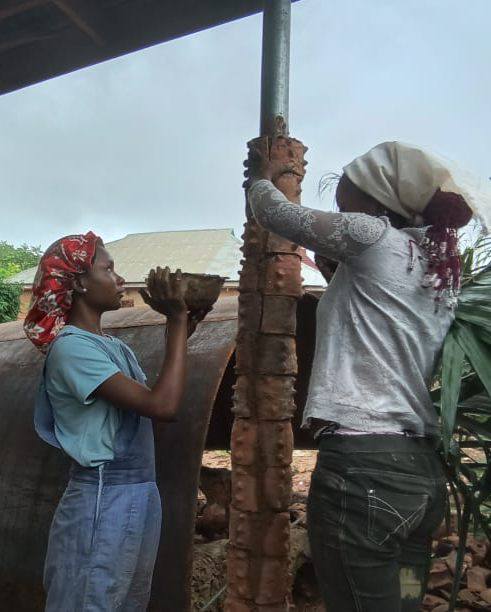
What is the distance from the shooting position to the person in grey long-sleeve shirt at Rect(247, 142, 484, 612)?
5.55 ft

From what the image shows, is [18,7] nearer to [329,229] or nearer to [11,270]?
[329,229]

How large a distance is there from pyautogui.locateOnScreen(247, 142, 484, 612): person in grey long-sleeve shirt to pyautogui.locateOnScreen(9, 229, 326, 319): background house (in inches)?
667

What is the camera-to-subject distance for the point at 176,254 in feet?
74.3

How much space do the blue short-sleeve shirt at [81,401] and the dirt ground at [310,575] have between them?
1806 millimetres

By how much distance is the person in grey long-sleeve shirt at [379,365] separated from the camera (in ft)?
5.55

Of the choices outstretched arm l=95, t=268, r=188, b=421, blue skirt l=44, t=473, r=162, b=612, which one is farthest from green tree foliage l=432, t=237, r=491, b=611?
blue skirt l=44, t=473, r=162, b=612

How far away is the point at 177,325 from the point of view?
231 centimetres

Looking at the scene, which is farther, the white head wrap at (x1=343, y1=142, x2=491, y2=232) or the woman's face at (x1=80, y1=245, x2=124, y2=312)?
the woman's face at (x1=80, y1=245, x2=124, y2=312)

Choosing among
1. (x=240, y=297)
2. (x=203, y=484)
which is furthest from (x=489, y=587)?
(x=240, y=297)

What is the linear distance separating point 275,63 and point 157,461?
2045 millimetres

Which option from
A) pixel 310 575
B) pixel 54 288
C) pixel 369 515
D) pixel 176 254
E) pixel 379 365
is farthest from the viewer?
pixel 176 254

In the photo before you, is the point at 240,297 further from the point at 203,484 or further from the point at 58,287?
the point at 203,484

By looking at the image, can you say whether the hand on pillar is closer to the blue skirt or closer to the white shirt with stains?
the white shirt with stains

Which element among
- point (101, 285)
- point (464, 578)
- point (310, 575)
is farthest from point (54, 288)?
point (464, 578)
